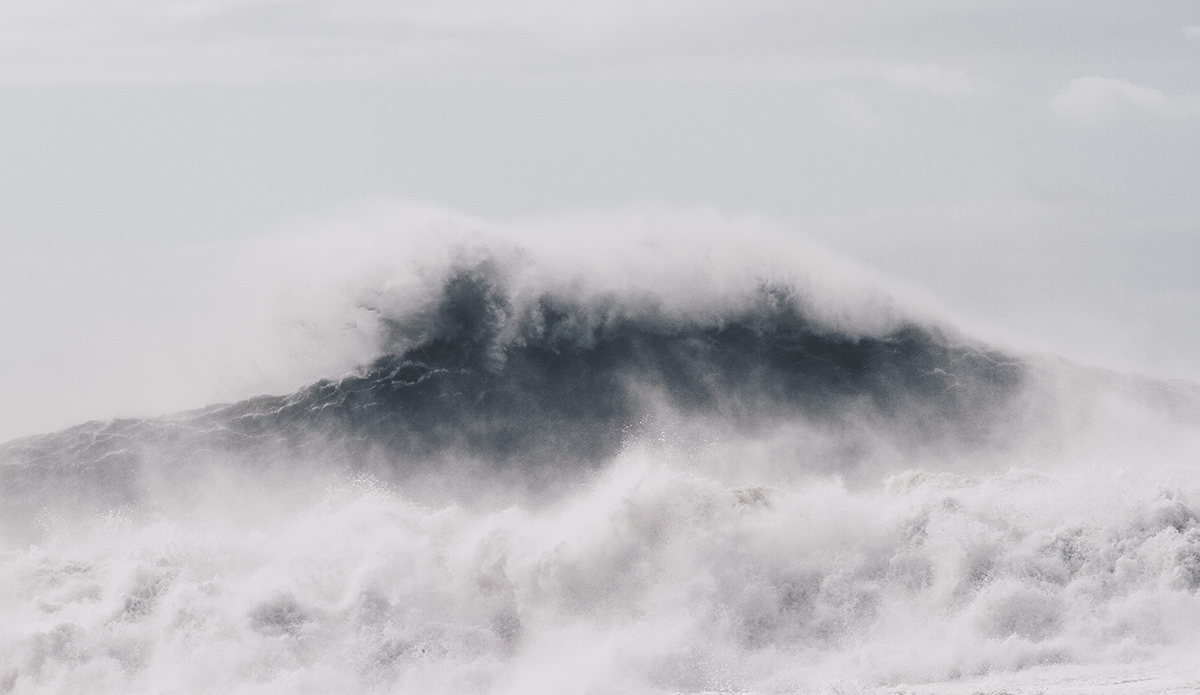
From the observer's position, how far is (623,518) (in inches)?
629

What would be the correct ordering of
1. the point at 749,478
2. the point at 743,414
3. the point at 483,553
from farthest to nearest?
the point at 743,414, the point at 749,478, the point at 483,553

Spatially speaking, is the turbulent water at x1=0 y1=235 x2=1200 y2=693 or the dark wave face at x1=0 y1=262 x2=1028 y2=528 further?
the dark wave face at x1=0 y1=262 x2=1028 y2=528

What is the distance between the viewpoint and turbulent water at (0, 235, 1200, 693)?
45.5ft

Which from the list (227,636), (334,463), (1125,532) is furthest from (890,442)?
(227,636)

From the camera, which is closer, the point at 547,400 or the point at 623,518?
the point at 623,518

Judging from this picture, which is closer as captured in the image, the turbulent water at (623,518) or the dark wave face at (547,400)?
the turbulent water at (623,518)

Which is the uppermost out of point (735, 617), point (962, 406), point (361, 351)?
point (361, 351)

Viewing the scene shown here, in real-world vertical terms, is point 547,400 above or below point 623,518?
above

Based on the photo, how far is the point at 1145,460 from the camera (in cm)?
2042

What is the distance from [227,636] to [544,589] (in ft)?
15.2

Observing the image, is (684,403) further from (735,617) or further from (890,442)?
(735,617)

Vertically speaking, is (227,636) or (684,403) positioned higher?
(684,403)

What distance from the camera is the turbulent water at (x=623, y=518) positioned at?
1388 cm

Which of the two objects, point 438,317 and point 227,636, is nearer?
point 227,636
